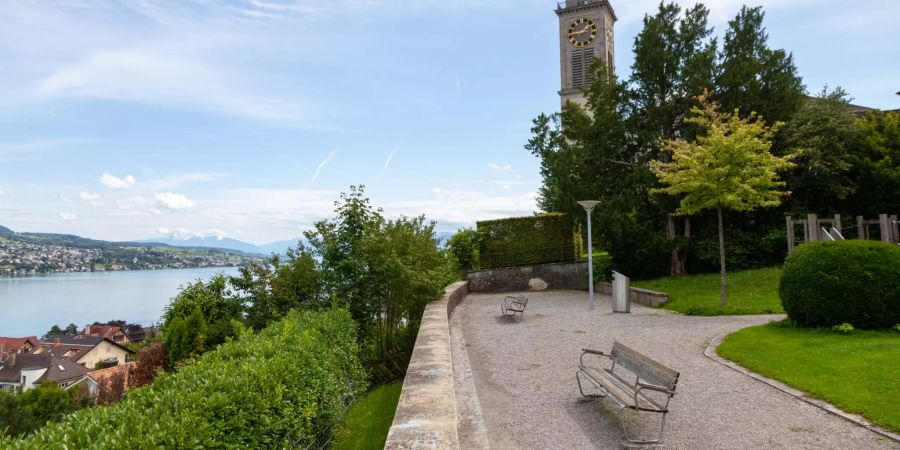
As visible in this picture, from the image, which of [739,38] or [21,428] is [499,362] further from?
[739,38]

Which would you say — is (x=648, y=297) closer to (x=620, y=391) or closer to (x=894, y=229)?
(x=894, y=229)

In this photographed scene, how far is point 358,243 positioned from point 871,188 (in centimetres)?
2120

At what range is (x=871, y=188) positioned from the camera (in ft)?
66.8

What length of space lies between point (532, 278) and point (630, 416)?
1808cm

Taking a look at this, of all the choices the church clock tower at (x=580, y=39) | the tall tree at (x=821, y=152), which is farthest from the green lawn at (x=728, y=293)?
the church clock tower at (x=580, y=39)

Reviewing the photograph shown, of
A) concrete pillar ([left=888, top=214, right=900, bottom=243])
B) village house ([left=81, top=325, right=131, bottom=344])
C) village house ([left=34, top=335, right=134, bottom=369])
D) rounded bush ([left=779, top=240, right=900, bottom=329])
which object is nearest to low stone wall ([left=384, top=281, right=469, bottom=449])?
rounded bush ([left=779, top=240, right=900, bottom=329])

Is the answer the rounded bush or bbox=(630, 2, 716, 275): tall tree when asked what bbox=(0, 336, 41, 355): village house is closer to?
→ bbox=(630, 2, 716, 275): tall tree

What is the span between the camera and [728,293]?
1620 cm

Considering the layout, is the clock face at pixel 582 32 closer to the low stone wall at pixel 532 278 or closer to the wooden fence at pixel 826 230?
the low stone wall at pixel 532 278

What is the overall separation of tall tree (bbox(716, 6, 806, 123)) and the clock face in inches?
1445

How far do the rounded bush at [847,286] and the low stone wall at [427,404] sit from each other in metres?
7.68

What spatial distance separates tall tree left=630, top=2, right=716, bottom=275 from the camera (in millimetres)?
20281

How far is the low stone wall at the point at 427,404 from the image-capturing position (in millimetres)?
3535

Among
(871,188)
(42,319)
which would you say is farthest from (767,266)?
(42,319)
